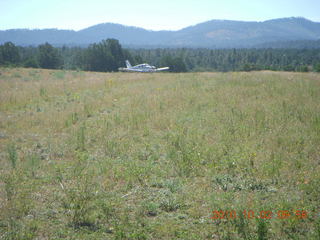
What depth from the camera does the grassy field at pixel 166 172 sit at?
14.4 feet

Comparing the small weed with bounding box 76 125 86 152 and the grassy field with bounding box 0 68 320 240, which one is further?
the small weed with bounding box 76 125 86 152

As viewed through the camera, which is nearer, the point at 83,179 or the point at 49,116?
the point at 83,179

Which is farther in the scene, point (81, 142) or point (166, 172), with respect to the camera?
point (81, 142)

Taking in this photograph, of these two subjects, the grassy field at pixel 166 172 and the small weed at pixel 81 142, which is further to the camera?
the small weed at pixel 81 142

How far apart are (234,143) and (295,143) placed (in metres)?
1.53

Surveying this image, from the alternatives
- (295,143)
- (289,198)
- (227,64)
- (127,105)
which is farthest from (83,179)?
(227,64)

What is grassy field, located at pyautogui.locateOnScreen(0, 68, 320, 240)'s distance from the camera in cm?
438

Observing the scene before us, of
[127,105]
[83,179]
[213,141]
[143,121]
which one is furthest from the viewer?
[127,105]

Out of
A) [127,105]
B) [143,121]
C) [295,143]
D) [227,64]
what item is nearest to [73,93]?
[127,105]

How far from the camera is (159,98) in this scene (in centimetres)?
1402

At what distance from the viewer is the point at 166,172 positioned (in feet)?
20.6

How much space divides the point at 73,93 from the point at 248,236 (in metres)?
15.4

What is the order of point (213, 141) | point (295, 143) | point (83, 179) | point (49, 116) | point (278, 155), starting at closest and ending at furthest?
Answer: point (83, 179) < point (278, 155) < point (295, 143) < point (213, 141) < point (49, 116)

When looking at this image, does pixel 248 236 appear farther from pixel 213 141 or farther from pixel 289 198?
pixel 213 141
